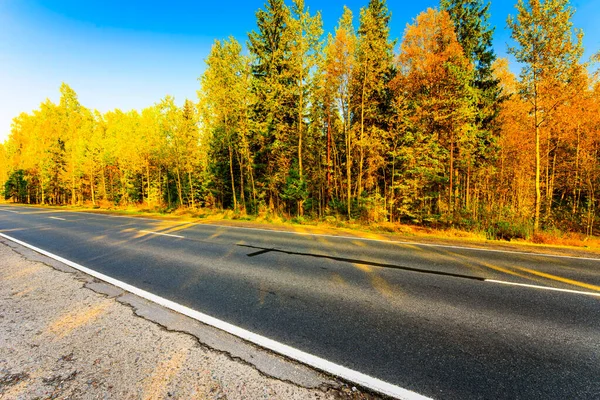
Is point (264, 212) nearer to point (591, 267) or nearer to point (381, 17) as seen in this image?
point (591, 267)

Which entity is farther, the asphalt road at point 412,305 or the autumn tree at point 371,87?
the autumn tree at point 371,87

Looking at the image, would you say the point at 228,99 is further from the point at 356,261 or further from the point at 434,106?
the point at 356,261

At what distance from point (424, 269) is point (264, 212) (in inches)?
543

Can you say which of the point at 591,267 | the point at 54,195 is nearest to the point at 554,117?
the point at 591,267

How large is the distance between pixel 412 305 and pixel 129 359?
12.7ft

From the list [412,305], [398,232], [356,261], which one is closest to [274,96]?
[398,232]

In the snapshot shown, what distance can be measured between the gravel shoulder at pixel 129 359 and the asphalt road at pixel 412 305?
1.42ft

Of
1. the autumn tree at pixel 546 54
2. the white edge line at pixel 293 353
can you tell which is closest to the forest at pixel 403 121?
the autumn tree at pixel 546 54

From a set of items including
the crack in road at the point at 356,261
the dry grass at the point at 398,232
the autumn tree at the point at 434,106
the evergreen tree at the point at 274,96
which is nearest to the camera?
the crack in road at the point at 356,261

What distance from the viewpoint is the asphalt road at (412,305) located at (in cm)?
242

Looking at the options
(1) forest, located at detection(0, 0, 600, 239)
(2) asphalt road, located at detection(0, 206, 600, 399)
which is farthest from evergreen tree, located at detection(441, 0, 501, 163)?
(2) asphalt road, located at detection(0, 206, 600, 399)

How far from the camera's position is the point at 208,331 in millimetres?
3172

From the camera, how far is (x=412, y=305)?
3.87 m

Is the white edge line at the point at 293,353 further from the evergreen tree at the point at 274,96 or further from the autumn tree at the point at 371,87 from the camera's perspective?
the evergreen tree at the point at 274,96
